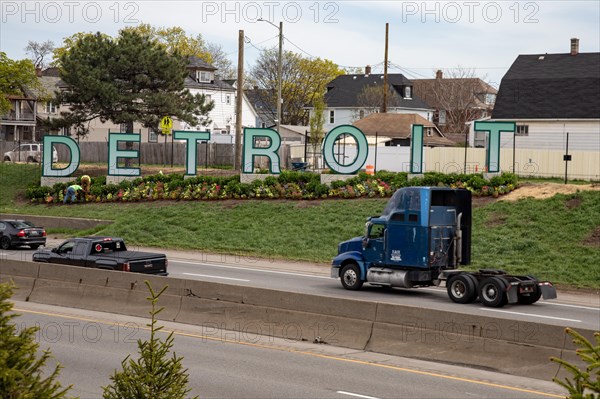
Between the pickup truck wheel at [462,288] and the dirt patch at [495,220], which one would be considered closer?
the pickup truck wheel at [462,288]

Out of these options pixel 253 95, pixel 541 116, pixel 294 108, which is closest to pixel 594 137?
pixel 541 116

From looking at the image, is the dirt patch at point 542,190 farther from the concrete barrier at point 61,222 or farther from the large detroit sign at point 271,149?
Result: the concrete barrier at point 61,222

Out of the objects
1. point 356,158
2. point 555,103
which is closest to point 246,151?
point 356,158

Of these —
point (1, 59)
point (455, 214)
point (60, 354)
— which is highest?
point (1, 59)

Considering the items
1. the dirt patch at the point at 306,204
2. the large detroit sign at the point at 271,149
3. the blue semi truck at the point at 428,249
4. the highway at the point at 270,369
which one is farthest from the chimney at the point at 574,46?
the highway at the point at 270,369

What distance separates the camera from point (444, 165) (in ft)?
178

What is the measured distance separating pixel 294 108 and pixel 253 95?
8.20 m

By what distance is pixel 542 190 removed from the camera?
36469mm

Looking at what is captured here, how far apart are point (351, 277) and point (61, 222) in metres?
22.5

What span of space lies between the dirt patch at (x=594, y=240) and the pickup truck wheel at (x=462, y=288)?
8.96m

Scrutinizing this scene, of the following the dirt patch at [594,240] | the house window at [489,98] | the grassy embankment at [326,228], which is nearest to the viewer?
the grassy embankment at [326,228]

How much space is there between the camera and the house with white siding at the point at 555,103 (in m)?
56.0

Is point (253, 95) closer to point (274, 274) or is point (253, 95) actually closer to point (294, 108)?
point (294, 108)

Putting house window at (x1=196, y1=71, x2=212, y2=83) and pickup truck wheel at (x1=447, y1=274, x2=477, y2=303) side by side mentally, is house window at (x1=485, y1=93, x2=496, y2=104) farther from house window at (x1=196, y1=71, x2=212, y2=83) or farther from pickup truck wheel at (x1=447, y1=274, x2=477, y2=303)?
pickup truck wheel at (x1=447, y1=274, x2=477, y2=303)
